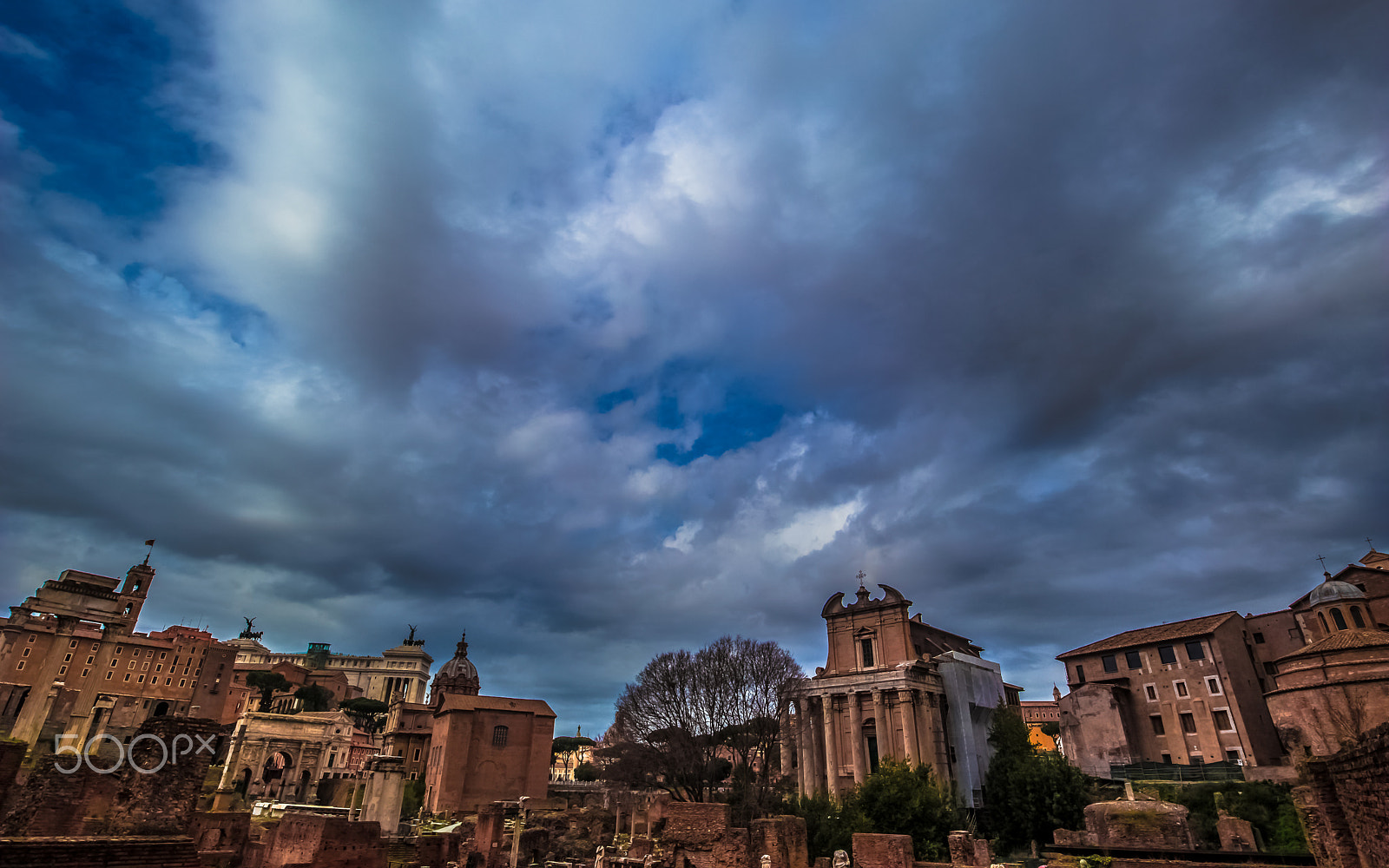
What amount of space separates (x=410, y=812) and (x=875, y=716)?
125 feet

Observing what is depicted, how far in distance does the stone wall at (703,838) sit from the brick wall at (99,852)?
10238 millimetres

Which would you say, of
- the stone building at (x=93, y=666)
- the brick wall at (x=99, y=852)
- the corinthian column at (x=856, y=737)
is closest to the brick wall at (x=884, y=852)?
the brick wall at (x=99, y=852)

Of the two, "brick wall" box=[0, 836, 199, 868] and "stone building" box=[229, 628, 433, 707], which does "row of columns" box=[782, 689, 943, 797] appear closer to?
"brick wall" box=[0, 836, 199, 868]

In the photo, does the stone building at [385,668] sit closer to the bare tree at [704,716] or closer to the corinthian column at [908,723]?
the bare tree at [704,716]

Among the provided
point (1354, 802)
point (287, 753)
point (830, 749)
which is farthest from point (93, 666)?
point (1354, 802)

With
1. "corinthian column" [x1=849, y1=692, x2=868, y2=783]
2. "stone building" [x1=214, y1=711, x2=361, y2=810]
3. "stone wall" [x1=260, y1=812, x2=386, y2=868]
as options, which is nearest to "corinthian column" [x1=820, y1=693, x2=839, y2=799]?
"corinthian column" [x1=849, y1=692, x2=868, y2=783]

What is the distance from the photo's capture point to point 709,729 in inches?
1672

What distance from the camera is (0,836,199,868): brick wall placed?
837cm

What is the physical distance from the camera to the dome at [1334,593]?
129 feet

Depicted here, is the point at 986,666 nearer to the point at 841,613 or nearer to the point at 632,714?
the point at 841,613

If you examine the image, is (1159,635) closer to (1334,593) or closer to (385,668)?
(1334,593)

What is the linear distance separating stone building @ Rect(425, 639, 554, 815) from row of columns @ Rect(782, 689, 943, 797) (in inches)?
991

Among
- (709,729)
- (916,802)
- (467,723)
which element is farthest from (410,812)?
(916,802)

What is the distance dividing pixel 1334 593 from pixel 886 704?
28117 millimetres
